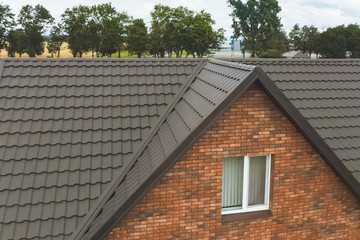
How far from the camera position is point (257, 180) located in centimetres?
586

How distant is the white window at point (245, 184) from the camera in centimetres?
569

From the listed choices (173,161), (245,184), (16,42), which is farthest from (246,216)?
(16,42)

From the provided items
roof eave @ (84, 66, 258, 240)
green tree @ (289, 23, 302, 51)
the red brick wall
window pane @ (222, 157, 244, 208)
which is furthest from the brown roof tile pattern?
green tree @ (289, 23, 302, 51)

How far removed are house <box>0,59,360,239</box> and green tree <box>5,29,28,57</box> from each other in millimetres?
54342

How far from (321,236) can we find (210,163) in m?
2.99

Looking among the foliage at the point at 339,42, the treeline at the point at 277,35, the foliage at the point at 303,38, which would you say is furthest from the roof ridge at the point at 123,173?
the foliage at the point at 303,38

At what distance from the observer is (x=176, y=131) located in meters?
5.74

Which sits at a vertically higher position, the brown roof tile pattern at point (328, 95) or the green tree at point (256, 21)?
the green tree at point (256, 21)

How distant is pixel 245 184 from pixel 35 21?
61.9 m

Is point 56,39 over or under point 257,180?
over

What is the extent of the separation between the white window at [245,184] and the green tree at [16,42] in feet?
192

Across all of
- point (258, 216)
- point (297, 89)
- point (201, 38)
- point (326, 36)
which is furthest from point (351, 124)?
point (326, 36)

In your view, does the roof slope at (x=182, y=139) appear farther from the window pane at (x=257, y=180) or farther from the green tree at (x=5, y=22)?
the green tree at (x=5, y=22)

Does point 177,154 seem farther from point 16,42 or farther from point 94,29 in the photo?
point 16,42
